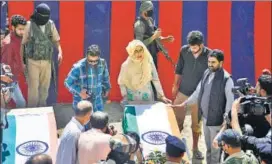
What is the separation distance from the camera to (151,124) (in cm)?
620

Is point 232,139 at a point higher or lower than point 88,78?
lower

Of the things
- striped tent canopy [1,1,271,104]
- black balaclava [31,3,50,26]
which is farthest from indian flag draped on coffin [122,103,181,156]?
striped tent canopy [1,1,271,104]

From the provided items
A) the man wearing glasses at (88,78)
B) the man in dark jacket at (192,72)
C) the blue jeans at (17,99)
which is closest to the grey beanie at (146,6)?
the man in dark jacket at (192,72)

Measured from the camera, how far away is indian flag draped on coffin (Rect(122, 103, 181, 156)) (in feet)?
19.6

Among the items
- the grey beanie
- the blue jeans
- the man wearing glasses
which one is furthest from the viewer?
the grey beanie

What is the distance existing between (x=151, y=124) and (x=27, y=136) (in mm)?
1221

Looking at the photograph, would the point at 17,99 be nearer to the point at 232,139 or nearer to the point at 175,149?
the point at 175,149

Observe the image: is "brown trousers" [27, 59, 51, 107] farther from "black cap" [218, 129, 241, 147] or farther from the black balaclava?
"black cap" [218, 129, 241, 147]

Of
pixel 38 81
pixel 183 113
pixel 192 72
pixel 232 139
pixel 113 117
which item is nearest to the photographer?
pixel 232 139

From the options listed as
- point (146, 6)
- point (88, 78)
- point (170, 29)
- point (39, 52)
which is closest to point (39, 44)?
point (39, 52)

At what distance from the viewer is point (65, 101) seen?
27.6 ft

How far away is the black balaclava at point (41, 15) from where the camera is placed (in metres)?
7.11

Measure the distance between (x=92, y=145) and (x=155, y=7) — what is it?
3.51 metres

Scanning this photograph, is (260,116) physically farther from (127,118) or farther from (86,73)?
(86,73)
